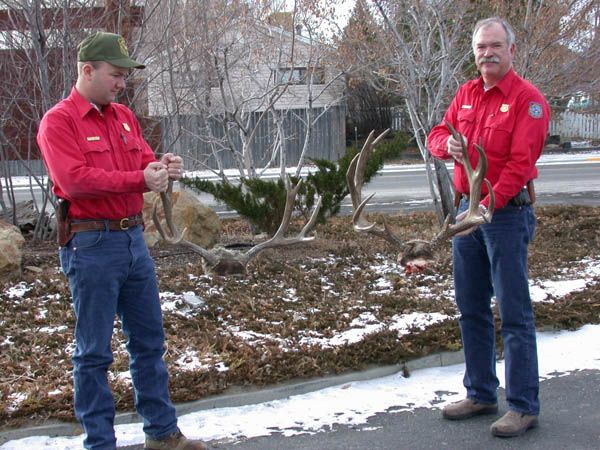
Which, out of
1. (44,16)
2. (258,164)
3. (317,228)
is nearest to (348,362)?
(317,228)

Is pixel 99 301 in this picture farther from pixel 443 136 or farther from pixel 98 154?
pixel 443 136

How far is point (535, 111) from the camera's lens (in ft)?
14.6

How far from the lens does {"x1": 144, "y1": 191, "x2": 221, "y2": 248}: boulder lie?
32.2 ft

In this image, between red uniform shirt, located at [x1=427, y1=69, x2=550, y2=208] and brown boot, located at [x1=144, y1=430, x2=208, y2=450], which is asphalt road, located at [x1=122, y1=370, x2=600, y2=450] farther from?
red uniform shirt, located at [x1=427, y1=69, x2=550, y2=208]

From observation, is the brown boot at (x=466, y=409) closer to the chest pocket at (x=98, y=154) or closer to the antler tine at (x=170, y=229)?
the antler tine at (x=170, y=229)

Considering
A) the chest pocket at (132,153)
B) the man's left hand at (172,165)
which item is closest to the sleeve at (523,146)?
the man's left hand at (172,165)

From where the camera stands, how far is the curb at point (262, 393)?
470cm

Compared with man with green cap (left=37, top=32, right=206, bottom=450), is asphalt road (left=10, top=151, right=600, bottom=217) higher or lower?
lower

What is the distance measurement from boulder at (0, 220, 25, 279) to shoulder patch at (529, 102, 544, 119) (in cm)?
546

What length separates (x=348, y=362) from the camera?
566cm

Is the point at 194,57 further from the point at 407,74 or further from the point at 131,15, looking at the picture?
the point at 407,74

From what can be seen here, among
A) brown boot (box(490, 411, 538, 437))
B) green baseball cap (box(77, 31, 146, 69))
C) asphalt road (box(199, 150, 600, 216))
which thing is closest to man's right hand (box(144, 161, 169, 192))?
green baseball cap (box(77, 31, 146, 69))

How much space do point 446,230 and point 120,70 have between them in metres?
1.98

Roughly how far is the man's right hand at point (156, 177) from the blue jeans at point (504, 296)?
1748 millimetres
